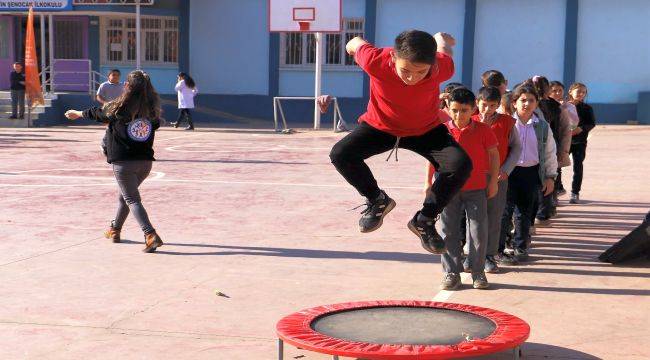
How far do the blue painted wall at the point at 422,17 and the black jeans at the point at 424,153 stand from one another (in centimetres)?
2634

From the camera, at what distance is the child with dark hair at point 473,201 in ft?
24.8

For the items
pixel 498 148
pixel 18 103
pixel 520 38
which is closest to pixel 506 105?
pixel 498 148

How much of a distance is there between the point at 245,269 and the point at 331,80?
1004 inches

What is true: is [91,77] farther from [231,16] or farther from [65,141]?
[65,141]

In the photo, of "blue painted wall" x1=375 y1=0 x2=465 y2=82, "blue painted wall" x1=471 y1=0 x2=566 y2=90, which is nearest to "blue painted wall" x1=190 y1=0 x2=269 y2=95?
"blue painted wall" x1=375 y1=0 x2=465 y2=82

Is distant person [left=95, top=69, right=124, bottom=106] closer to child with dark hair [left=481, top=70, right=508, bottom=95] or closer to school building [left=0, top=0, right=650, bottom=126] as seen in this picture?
child with dark hair [left=481, top=70, right=508, bottom=95]

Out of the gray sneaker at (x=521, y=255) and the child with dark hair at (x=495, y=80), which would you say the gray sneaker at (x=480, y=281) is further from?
the child with dark hair at (x=495, y=80)

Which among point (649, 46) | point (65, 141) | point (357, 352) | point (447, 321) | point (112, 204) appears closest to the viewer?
point (357, 352)

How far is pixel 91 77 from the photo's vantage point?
105 ft

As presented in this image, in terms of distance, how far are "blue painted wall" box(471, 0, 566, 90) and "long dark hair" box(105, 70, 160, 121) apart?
80.5ft

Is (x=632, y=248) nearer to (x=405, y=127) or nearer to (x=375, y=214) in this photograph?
(x=375, y=214)

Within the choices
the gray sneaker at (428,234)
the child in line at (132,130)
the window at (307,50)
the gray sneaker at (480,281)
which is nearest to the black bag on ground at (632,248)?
the gray sneaker at (480,281)

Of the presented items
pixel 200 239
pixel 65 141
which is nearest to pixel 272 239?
pixel 200 239

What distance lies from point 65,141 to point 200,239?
44.6 feet
